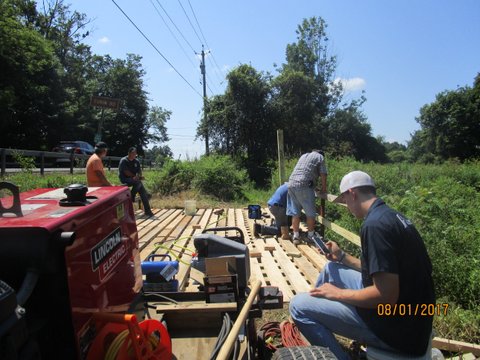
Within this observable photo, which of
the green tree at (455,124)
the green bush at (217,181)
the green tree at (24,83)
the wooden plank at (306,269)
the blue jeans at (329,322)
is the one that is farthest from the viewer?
the green tree at (455,124)

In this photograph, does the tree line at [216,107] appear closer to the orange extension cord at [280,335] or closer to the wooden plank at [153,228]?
the wooden plank at [153,228]

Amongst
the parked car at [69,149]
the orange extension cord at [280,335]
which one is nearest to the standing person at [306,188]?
the orange extension cord at [280,335]

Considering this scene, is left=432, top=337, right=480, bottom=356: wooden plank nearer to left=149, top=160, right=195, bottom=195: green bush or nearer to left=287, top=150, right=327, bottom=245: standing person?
left=287, top=150, right=327, bottom=245: standing person

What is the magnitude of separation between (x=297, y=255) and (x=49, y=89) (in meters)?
30.3

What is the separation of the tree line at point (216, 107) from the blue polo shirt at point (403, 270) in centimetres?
1295

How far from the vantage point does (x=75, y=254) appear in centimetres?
164

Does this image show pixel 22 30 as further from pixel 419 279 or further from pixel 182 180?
pixel 419 279

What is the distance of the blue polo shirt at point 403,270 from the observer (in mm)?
2039

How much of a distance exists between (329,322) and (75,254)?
1.57 m

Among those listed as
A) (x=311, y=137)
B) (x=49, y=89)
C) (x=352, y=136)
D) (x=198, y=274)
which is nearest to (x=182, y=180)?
(x=198, y=274)

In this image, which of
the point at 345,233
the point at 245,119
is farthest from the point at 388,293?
the point at 245,119

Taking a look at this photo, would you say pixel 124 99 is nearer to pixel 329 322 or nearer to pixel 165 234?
pixel 165 234

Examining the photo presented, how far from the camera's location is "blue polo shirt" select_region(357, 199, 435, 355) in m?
2.04

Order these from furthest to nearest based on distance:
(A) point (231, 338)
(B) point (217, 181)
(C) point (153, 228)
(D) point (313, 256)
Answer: (B) point (217, 181) < (C) point (153, 228) < (D) point (313, 256) < (A) point (231, 338)
